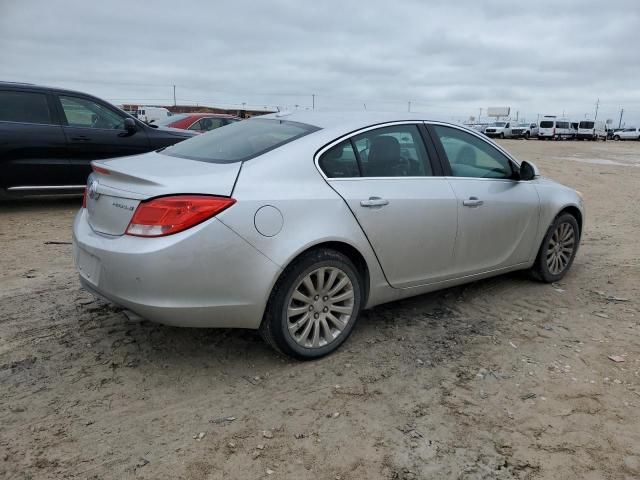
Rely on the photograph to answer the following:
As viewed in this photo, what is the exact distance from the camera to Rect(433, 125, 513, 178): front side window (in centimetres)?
405

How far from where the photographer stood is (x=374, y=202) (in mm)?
3418

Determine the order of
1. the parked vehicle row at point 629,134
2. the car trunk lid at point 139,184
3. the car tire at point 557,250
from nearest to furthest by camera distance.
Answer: the car trunk lid at point 139,184 < the car tire at point 557,250 < the parked vehicle row at point 629,134

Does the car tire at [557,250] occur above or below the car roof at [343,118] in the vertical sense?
below

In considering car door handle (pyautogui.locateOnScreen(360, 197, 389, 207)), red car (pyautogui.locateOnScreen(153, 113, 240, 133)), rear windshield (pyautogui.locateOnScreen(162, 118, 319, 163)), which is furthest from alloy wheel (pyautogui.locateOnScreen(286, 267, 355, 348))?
red car (pyautogui.locateOnScreen(153, 113, 240, 133))

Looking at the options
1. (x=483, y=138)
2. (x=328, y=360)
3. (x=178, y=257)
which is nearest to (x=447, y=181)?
(x=483, y=138)

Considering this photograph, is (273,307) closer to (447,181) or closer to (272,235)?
(272,235)

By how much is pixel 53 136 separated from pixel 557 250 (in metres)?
6.34

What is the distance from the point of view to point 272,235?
2.97 metres

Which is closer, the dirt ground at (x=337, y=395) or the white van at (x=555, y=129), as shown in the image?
the dirt ground at (x=337, y=395)

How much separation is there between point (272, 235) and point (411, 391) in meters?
1.15

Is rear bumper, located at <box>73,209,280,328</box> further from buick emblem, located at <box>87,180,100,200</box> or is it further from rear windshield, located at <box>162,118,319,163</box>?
rear windshield, located at <box>162,118,319,163</box>

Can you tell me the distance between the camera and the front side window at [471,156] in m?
4.05

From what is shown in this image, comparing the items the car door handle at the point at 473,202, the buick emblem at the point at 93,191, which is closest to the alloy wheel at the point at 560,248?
the car door handle at the point at 473,202

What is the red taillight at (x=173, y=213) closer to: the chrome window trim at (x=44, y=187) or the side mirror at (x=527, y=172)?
the side mirror at (x=527, y=172)
